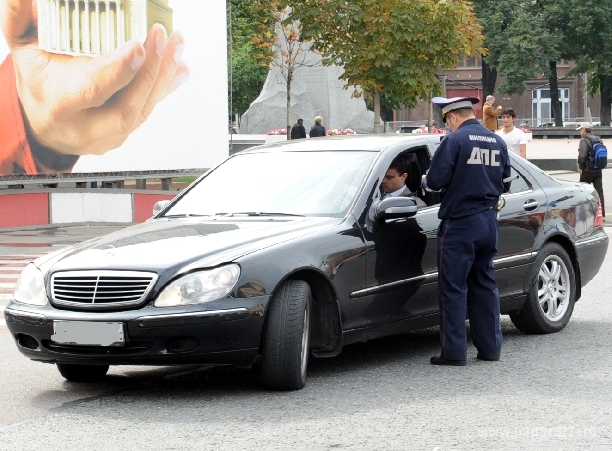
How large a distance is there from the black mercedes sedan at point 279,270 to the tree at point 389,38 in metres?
16.8

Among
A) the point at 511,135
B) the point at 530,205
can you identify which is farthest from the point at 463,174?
the point at 511,135

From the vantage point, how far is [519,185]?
8.85m

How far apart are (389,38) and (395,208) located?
18423 mm

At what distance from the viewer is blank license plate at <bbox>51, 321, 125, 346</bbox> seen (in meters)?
6.35

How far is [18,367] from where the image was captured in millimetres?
7922

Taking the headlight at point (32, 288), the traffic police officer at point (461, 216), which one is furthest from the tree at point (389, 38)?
the headlight at point (32, 288)

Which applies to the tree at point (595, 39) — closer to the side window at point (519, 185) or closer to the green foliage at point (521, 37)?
the green foliage at point (521, 37)

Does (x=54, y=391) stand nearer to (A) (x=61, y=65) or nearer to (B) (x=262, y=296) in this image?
(B) (x=262, y=296)

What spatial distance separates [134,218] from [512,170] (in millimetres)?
14697

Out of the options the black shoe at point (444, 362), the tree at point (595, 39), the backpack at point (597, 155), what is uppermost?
the tree at point (595, 39)

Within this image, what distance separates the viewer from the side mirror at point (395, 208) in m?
7.39

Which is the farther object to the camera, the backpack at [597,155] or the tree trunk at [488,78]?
the tree trunk at [488,78]

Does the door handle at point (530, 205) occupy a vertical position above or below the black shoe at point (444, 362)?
above

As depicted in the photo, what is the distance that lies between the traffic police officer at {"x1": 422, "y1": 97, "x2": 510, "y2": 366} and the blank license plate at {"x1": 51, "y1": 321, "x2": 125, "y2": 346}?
84.9 inches
